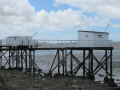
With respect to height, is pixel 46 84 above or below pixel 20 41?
below

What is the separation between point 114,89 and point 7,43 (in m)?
18.9

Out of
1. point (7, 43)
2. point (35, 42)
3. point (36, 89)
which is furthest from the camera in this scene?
point (7, 43)

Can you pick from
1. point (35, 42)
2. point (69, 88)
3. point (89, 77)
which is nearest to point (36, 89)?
point (69, 88)

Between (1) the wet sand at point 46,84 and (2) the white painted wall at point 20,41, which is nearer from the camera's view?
(1) the wet sand at point 46,84

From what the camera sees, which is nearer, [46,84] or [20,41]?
[46,84]

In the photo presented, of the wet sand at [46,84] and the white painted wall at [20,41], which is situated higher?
the white painted wall at [20,41]

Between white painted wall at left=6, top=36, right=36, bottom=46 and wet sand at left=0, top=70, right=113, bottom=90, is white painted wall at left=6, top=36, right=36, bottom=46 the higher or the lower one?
the higher one

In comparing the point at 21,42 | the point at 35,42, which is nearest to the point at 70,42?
the point at 35,42

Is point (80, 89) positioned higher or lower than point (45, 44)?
lower

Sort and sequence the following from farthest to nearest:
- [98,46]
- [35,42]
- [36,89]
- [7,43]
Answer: [7,43]
[35,42]
[98,46]
[36,89]

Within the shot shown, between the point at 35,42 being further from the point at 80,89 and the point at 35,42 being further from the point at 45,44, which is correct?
the point at 80,89

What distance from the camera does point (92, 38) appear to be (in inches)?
1081

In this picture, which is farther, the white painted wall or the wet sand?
the white painted wall

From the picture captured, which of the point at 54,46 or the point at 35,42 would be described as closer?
the point at 54,46
